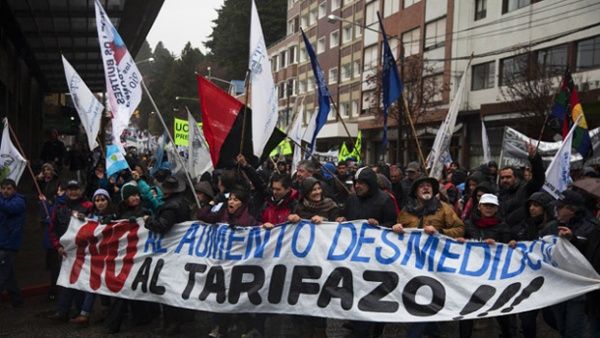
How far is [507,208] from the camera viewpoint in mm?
6617

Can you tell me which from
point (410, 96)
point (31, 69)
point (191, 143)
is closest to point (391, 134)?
point (410, 96)

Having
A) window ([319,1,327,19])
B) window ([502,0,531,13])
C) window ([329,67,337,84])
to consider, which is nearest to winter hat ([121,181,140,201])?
window ([502,0,531,13])

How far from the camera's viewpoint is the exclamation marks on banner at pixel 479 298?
4.97 meters

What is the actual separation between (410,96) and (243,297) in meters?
25.3

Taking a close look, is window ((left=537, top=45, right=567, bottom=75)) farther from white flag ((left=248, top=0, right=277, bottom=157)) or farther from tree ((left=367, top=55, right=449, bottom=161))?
white flag ((left=248, top=0, right=277, bottom=157))

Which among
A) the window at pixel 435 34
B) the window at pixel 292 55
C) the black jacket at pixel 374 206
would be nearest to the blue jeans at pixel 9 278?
the black jacket at pixel 374 206

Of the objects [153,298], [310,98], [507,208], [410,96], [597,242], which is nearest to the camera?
[597,242]

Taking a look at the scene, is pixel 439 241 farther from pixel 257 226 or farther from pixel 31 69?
pixel 31 69

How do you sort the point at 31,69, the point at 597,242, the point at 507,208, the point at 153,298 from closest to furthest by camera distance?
the point at 597,242, the point at 153,298, the point at 507,208, the point at 31,69

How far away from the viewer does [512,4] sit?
89.0ft

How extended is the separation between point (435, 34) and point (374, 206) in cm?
2946

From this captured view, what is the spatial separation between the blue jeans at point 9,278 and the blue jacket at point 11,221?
9 centimetres

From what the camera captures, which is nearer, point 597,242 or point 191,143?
point 597,242

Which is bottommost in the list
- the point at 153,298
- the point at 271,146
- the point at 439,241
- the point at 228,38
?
the point at 153,298
